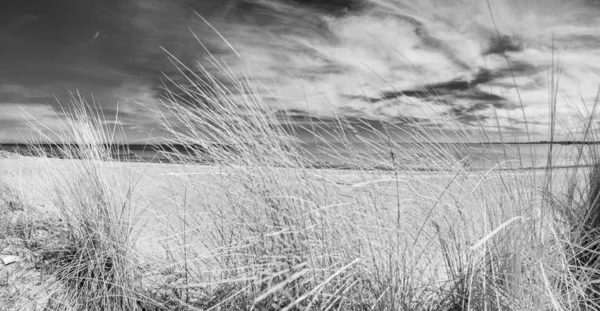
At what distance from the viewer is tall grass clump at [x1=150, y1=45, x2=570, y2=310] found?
1.54m

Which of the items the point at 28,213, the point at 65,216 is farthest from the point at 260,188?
the point at 28,213

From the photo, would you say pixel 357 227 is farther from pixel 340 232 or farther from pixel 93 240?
pixel 93 240

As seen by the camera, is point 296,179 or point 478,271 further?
point 296,179

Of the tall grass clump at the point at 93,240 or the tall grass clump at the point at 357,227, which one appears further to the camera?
the tall grass clump at the point at 93,240

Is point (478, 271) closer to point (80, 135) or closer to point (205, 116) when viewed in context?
point (205, 116)

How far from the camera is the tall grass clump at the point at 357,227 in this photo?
1542 millimetres

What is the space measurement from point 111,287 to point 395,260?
1.67 meters

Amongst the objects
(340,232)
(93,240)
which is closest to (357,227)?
(340,232)

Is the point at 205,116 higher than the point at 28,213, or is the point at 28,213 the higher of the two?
the point at 205,116

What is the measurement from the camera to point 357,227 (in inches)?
62.7

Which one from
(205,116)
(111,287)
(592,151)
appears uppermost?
(205,116)

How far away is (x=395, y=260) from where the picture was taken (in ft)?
5.30

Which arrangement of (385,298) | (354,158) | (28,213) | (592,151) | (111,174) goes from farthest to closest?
(28,213) → (111,174) → (592,151) → (354,158) → (385,298)

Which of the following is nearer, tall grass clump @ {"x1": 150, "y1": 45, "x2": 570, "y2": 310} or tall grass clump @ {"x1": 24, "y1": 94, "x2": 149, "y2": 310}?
tall grass clump @ {"x1": 150, "y1": 45, "x2": 570, "y2": 310}
